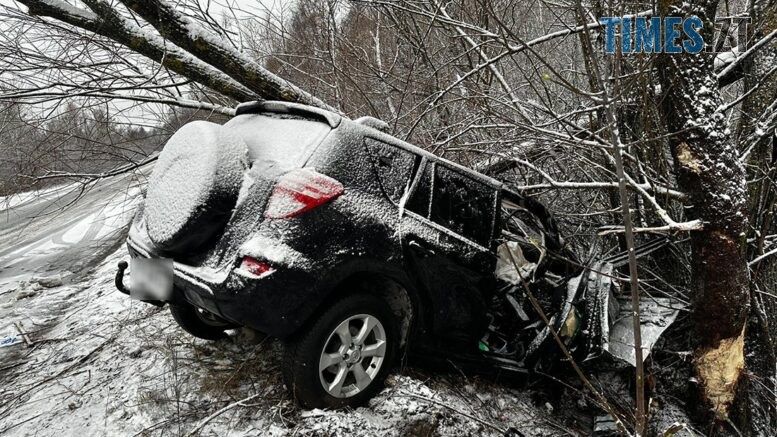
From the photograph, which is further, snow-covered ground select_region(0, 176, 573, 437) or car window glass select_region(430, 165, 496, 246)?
car window glass select_region(430, 165, 496, 246)

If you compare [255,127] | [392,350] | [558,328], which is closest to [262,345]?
[392,350]

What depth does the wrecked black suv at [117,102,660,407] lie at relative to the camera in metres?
2.46

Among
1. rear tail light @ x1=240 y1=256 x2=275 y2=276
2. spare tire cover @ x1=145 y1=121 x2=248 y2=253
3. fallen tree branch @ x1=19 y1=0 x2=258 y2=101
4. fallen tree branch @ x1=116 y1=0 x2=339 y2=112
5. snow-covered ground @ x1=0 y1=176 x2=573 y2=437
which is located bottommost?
snow-covered ground @ x1=0 y1=176 x2=573 y2=437

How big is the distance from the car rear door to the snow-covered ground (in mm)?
511

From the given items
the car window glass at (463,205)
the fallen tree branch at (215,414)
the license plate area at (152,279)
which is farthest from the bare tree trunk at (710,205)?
the license plate area at (152,279)

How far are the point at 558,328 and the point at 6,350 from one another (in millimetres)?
4502

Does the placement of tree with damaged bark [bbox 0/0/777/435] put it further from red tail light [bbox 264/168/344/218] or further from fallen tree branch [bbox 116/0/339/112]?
red tail light [bbox 264/168/344/218]

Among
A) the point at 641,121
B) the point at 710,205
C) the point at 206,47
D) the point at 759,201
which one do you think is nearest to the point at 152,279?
the point at 206,47

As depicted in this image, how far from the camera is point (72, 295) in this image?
5.50 m

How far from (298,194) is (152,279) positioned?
1052mm

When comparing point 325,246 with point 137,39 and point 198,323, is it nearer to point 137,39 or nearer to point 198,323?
point 198,323

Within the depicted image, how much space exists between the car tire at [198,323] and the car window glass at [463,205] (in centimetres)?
174

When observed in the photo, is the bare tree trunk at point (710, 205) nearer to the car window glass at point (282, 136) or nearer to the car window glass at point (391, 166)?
the car window glass at point (391, 166)

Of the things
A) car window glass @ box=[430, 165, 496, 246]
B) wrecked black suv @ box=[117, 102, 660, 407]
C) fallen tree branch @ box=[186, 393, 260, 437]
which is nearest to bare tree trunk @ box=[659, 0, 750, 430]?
wrecked black suv @ box=[117, 102, 660, 407]
